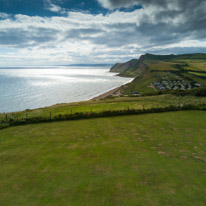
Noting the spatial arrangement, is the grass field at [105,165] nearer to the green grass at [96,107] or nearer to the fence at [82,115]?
the fence at [82,115]

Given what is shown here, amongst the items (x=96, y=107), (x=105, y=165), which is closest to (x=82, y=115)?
(x=96, y=107)

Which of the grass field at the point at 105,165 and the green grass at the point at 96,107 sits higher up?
the green grass at the point at 96,107

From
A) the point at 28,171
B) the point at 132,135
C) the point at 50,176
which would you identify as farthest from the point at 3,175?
the point at 132,135

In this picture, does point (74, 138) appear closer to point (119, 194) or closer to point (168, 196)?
point (119, 194)

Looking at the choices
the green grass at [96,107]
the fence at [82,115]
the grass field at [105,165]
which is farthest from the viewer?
the green grass at [96,107]

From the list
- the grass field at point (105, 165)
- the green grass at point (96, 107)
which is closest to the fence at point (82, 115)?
the green grass at point (96, 107)

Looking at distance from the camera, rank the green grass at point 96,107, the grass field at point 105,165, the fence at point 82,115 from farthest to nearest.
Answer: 1. the green grass at point 96,107
2. the fence at point 82,115
3. the grass field at point 105,165

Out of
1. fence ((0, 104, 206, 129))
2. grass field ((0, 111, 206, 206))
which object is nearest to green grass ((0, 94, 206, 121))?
fence ((0, 104, 206, 129))

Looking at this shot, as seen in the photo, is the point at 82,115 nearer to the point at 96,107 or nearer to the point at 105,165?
the point at 96,107
